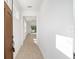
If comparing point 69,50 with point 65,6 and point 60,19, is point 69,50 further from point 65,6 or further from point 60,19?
point 65,6

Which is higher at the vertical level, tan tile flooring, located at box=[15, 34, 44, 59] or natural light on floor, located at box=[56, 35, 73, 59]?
natural light on floor, located at box=[56, 35, 73, 59]

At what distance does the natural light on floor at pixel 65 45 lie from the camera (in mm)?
2361

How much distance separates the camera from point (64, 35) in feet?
8.65

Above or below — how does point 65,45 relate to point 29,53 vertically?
above

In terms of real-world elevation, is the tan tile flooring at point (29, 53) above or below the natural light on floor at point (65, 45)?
below

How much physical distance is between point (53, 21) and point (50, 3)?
574 mm

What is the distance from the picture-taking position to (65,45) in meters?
2.54

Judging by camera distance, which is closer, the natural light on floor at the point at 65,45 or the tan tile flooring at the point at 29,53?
the natural light on floor at the point at 65,45

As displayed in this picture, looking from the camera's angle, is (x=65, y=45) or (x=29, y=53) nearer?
(x=65, y=45)

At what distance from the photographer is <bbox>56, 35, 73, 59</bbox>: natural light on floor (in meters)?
2.36

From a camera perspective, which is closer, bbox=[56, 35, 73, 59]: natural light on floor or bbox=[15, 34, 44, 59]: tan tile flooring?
bbox=[56, 35, 73, 59]: natural light on floor
